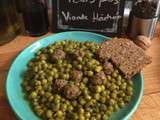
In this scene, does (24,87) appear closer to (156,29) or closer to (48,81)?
(48,81)

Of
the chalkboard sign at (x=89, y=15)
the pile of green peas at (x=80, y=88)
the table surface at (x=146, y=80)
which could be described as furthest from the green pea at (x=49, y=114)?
the chalkboard sign at (x=89, y=15)

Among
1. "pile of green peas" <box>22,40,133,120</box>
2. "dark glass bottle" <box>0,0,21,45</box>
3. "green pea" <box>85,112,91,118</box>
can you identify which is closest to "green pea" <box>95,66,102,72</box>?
"pile of green peas" <box>22,40,133,120</box>

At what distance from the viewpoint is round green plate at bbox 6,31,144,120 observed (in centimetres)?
65

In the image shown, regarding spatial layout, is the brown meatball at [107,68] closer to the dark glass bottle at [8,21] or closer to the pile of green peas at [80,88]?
the pile of green peas at [80,88]

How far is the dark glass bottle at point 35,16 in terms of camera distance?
85cm

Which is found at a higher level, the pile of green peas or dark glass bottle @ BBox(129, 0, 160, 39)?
dark glass bottle @ BBox(129, 0, 160, 39)

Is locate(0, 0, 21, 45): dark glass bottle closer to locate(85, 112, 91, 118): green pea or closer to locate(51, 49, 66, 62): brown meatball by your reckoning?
locate(51, 49, 66, 62): brown meatball

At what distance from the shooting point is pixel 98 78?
665 mm

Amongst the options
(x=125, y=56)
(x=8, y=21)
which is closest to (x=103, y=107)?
(x=125, y=56)

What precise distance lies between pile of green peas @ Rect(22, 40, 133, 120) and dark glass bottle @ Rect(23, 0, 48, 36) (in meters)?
0.16

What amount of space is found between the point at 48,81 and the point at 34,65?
0.24 feet

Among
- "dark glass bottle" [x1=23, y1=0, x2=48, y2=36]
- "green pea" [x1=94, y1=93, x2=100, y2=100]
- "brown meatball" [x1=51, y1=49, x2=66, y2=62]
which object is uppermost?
"dark glass bottle" [x1=23, y1=0, x2=48, y2=36]

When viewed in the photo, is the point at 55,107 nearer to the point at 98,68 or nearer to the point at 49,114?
the point at 49,114

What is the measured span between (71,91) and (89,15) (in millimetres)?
296
